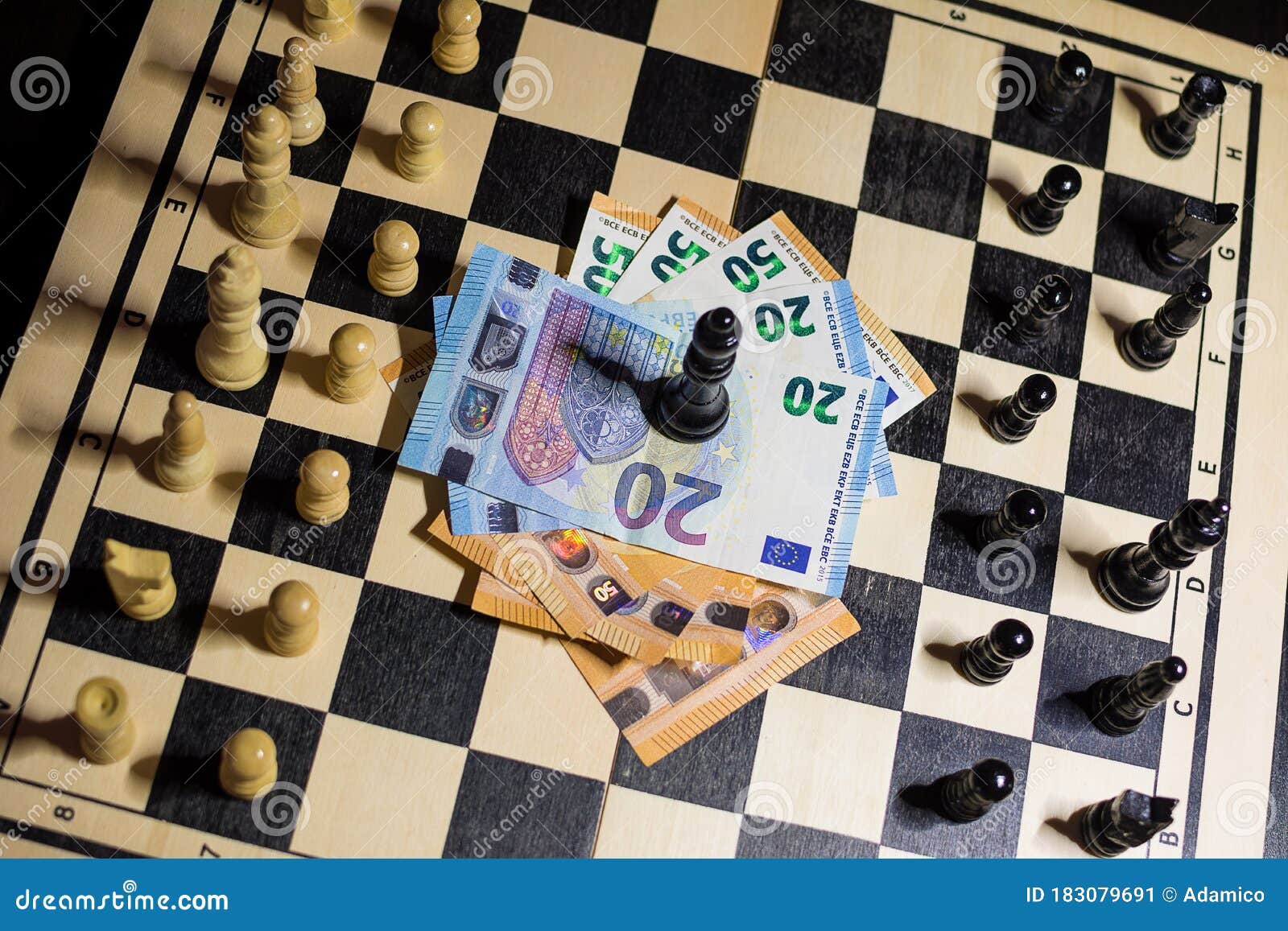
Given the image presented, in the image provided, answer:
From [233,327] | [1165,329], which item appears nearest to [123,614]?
[233,327]

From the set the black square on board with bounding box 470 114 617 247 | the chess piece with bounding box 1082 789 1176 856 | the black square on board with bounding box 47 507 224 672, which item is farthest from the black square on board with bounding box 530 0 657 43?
the chess piece with bounding box 1082 789 1176 856

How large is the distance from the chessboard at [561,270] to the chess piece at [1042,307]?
5 centimetres

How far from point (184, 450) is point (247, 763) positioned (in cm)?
51

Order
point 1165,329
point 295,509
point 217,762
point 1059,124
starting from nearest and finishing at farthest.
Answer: point 217,762
point 295,509
point 1165,329
point 1059,124

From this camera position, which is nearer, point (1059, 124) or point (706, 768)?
point (706, 768)

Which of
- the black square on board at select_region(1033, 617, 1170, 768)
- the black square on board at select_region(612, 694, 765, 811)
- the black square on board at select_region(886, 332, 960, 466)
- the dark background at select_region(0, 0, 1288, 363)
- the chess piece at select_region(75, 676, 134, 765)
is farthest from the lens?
the dark background at select_region(0, 0, 1288, 363)

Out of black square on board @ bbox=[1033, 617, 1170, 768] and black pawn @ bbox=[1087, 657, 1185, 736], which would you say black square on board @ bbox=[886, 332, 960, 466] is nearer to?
black square on board @ bbox=[1033, 617, 1170, 768]

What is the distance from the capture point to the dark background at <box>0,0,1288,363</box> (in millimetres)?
2311

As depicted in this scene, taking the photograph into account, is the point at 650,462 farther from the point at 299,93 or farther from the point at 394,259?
the point at 299,93

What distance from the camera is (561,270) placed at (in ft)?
6.94

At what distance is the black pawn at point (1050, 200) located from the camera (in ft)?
7.08

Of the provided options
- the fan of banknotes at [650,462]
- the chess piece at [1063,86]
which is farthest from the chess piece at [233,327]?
the chess piece at [1063,86]

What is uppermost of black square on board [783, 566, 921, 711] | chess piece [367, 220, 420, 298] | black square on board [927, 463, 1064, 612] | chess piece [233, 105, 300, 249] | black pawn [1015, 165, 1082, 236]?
black pawn [1015, 165, 1082, 236]

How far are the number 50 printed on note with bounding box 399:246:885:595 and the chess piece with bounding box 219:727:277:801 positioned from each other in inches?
19.8
